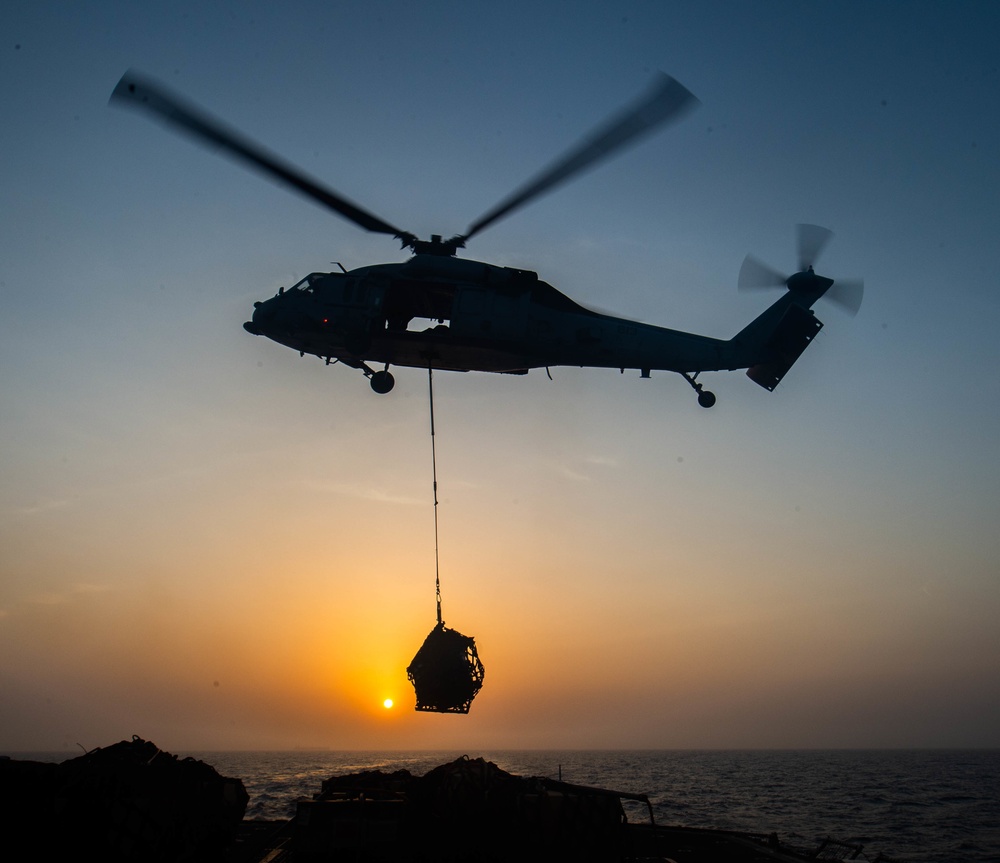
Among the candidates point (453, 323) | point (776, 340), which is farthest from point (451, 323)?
point (776, 340)

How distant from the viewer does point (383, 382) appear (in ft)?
53.6

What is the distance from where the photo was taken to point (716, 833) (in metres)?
19.5

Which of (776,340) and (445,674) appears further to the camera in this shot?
(776,340)

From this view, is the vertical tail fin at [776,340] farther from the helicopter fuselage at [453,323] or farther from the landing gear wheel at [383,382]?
the landing gear wheel at [383,382]

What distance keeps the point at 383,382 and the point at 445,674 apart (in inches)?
235

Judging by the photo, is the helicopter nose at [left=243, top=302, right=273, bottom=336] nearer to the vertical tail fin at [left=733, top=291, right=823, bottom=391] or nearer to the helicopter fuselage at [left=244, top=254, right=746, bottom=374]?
the helicopter fuselage at [left=244, top=254, right=746, bottom=374]

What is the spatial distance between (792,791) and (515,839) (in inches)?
2567

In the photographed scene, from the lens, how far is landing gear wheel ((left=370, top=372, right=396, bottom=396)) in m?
16.3

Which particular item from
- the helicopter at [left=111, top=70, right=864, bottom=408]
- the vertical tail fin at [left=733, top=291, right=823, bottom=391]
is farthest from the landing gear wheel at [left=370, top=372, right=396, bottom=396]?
the vertical tail fin at [left=733, top=291, right=823, bottom=391]

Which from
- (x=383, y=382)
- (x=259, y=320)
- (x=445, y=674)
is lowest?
(x=445, y=674)

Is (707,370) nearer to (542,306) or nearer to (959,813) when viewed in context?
(542,306)

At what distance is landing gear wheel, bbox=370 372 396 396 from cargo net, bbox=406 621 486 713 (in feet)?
17.1

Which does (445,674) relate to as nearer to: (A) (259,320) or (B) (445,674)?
(B) (445,674)

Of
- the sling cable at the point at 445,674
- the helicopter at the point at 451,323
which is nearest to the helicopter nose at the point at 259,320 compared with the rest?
the helicopter at the point at 451,323
